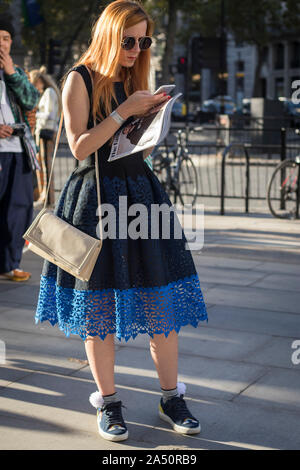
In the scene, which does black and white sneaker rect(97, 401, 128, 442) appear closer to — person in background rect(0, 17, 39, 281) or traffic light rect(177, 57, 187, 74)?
person in background rect(0, 17, 39, 281)

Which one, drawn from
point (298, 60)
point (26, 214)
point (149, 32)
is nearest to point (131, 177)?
point (149, 32)

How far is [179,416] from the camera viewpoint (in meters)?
3.49

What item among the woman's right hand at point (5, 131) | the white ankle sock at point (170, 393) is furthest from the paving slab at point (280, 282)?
the white ankle sock at point (170, 393)

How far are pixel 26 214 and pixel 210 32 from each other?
157 feet

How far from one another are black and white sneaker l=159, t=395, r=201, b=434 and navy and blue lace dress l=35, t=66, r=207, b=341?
351 millimetres

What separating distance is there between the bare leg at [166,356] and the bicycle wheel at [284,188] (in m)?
6.56

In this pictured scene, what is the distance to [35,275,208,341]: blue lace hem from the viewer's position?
3340 mm

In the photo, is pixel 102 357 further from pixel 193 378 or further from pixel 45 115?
pixel 45 115

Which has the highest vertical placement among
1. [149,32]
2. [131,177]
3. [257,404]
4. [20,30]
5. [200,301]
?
[20,30]

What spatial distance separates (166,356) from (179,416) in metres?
0.27

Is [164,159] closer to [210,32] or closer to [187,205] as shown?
[187,205]

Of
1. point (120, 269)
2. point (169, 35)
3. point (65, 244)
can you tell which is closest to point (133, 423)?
point (120, 269)

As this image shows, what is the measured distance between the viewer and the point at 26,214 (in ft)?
21.1

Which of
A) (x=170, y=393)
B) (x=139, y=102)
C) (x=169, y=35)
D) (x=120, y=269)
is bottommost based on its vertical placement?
(x=170, y=393)
